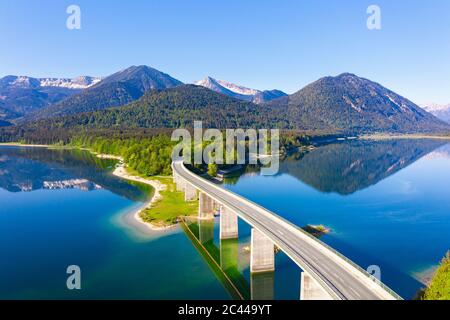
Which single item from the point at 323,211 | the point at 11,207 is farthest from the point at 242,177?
the point at 11,207

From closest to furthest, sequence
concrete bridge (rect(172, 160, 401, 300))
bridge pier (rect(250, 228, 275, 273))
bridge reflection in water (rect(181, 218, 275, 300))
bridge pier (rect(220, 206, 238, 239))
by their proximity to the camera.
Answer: concrete bridge (rect(172, 160, 401, 300)), bridge reflection in water (rect(181, 218, 275, 300)), bridge pier (rect(250, 228, 275, 273)), bridge pier (rect(220, 206, 238, 239))

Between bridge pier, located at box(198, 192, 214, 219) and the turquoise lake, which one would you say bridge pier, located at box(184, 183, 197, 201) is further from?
bridge pier, located at box(198, 192, 214, 219)

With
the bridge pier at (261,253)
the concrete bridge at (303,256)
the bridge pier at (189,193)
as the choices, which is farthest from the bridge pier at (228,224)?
the bridge pier at (189,193)

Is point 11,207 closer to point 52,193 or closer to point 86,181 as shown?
point 52,193

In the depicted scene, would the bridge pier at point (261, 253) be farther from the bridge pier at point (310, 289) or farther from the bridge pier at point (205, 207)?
the bridge pier at point (205, 207)

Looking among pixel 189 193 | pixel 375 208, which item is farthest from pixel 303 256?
pixel 375 208

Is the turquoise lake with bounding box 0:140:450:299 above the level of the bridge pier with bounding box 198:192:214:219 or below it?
below

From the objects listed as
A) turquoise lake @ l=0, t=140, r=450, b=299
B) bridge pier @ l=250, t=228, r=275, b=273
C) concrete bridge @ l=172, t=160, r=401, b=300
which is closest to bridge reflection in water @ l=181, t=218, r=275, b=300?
turquoise lake @ l=0, t=140, r=450, b=299
